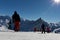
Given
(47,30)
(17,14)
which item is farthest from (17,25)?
(47,30)

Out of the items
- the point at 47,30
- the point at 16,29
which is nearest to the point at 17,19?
the point at 16,29

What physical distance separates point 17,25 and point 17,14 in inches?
222

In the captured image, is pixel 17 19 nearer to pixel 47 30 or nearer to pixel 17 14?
pixel 17 14

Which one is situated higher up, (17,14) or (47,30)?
(17,14)

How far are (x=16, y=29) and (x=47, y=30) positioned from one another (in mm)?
7535

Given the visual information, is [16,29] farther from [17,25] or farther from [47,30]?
[47,30]

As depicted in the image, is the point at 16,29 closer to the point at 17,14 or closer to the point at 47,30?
the point at 17,14

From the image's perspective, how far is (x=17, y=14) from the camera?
3972cm

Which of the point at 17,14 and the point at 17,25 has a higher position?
the point at 17,14

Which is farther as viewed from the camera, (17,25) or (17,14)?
(17,14)

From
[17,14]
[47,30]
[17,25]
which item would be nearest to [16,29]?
[17,25]

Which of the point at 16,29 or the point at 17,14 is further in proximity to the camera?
the point at 17,14

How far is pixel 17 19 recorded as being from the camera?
36469mm

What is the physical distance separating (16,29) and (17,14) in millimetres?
4808
